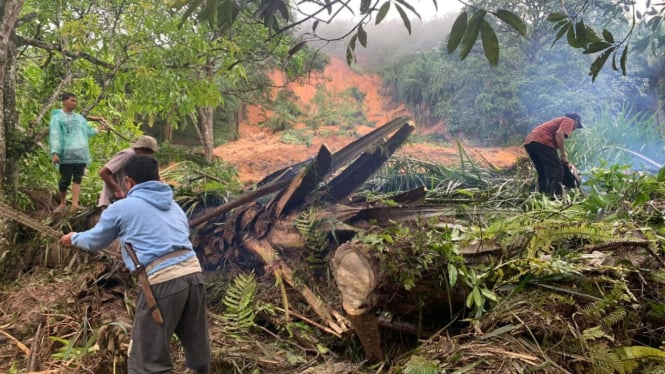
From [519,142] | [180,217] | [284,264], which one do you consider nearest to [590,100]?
[519,142]

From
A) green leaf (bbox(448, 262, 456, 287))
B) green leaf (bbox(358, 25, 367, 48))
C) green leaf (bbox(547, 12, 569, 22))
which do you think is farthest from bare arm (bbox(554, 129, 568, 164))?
green leaf (bbox(358, 25, 367, 48))

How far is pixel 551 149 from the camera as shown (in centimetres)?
520

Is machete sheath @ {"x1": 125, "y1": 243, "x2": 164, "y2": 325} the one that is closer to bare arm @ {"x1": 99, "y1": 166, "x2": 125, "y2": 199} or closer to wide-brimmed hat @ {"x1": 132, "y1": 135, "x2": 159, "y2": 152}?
wide-brimmed hat @ {"x1": 132, "y1": 135, "x2": 159, "y2": 152}

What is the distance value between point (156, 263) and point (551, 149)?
4.49m

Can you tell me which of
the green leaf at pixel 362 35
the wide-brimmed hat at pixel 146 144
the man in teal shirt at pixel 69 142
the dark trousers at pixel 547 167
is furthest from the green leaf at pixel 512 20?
the man in teal shirt at pixel 69 142

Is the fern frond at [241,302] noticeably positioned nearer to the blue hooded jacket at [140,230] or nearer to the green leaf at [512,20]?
the blue hooded jacket at [140,230]

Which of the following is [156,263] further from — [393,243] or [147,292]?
[393,243]

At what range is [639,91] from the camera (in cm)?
1520

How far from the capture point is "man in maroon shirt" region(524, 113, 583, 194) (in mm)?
5079

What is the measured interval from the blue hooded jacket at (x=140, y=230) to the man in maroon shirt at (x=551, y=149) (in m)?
4.12

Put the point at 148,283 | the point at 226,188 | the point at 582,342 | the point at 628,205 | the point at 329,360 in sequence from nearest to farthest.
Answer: the point at 582,342, the point at 148,283, the point at 329,360, the point at 628,205, the point at 226,188

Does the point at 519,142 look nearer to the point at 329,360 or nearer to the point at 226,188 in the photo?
the point at 226,188

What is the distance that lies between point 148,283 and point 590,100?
16.7 meters

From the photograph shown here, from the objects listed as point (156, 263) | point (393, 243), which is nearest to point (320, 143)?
point (393, 243)
